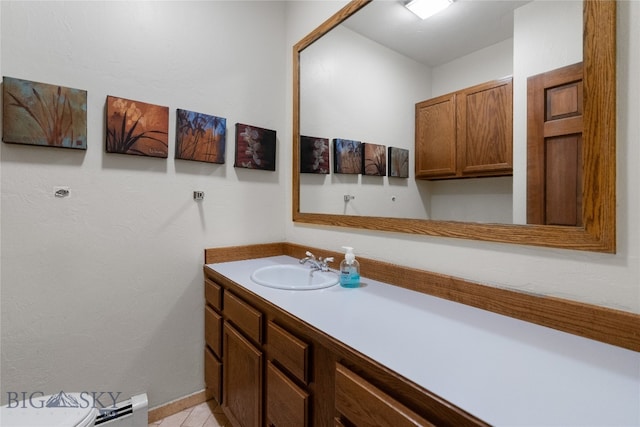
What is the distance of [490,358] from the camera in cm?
68

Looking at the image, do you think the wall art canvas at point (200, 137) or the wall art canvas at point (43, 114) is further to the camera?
the wall art canvas at point (200, 137)

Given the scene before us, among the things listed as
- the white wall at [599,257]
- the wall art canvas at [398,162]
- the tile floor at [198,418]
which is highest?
the wall art canvas at [398,162]

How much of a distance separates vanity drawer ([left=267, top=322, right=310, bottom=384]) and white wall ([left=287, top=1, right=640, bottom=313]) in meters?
0.63

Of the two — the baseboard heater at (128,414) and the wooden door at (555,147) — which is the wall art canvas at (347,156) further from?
the baseboard heater at (128,414)

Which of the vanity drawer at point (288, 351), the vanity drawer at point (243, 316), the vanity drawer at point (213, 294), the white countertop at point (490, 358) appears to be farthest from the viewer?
the vanity drawer at point (213, 294)

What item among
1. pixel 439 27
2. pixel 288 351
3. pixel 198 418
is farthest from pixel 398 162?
pixel 198 418

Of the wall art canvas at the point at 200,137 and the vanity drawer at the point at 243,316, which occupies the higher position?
the wall art canvas at the point at 200,137

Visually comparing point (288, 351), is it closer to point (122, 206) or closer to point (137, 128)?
point (122, 206)

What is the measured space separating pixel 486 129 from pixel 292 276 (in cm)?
116

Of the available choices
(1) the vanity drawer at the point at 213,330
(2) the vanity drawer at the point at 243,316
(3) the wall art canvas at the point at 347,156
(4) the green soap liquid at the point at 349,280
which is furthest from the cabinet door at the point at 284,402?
(3) the wall art canvas at the point at 347,156

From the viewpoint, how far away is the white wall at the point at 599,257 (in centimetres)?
74

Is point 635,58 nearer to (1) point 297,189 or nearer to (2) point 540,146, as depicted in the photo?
(2) point 540,146

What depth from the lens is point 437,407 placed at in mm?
538

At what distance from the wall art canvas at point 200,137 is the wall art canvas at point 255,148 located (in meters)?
0.10
